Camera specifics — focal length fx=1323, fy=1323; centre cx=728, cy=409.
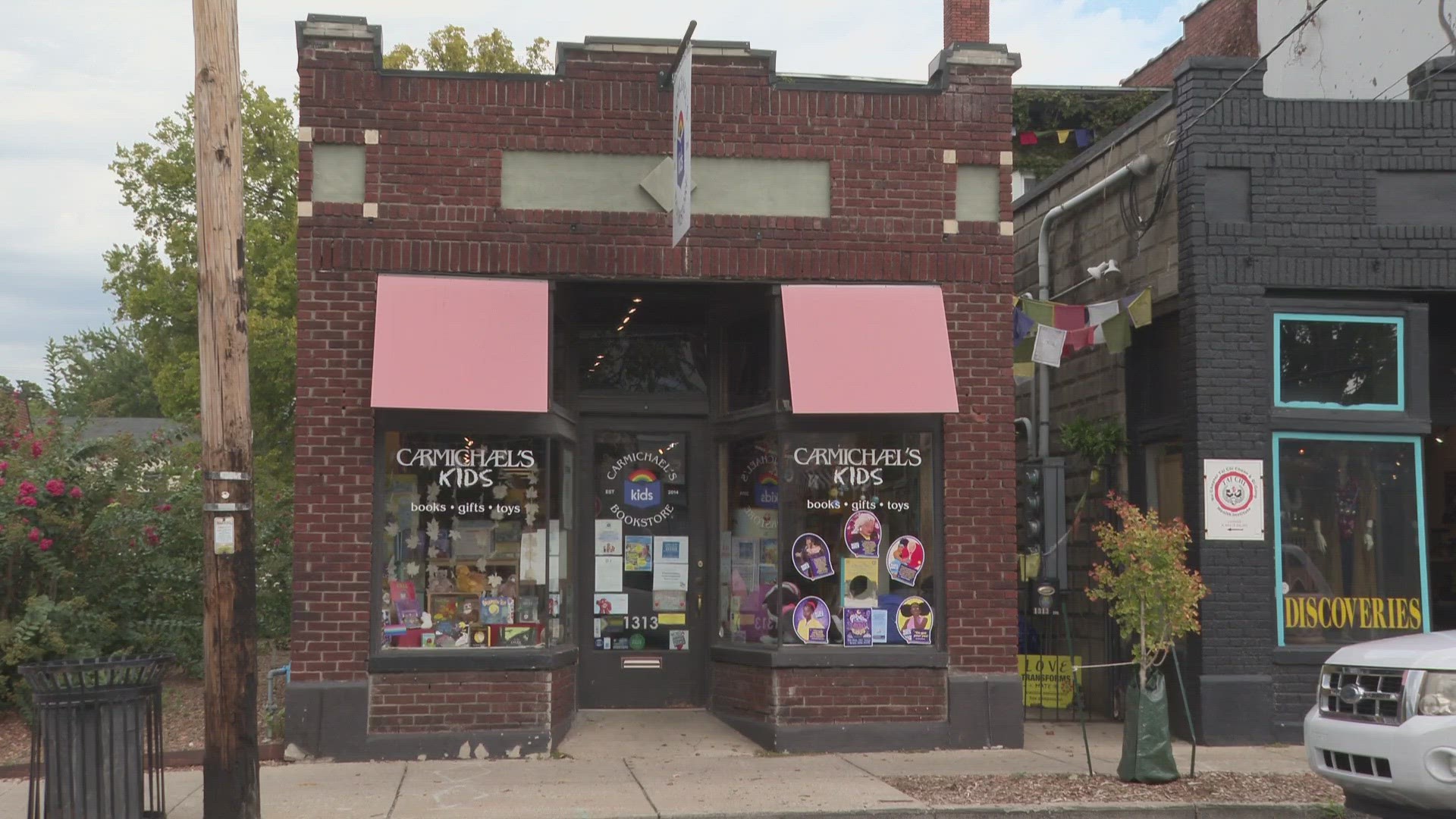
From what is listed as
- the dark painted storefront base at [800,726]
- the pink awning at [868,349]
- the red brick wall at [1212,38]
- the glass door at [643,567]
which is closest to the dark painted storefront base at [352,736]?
the dark painted storefront base at [800,726]

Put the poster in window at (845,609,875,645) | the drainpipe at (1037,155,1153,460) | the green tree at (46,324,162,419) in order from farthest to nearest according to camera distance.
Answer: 1. the green tree at (46,324,162,419)
2. the drainpipe at (1037,155,1153,460)
3. the poster in window at (845,609,875,645)

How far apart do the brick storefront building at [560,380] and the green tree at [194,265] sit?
14349mm

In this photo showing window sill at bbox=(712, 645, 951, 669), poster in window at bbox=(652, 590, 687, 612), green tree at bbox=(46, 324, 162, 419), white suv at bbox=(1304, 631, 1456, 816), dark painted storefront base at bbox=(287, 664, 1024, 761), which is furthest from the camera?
green tree at bbox=(46, 324, 162, 419)

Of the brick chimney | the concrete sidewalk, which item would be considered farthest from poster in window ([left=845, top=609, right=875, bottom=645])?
the brick chimney

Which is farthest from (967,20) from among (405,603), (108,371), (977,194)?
(108,371)

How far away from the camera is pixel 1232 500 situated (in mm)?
11188

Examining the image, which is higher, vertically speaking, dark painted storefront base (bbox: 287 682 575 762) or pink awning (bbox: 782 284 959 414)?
pink awning (bbox: 782 284 959 414)

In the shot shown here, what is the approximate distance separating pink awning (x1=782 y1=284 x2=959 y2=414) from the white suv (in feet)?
12.4

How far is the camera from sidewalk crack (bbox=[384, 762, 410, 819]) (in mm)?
8328

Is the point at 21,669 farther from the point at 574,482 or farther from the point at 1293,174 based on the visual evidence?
the point at 1293,174

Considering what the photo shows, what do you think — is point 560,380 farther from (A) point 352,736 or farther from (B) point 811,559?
(A) point 352,736

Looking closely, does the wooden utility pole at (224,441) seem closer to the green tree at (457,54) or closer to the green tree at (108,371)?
the green tree at (457,54)

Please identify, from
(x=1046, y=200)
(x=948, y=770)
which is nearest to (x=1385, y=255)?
(x=1046, y=200)

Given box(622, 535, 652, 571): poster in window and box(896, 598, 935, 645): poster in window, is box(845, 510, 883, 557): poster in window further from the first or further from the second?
box(622, 535, 652, 571): poster in window
